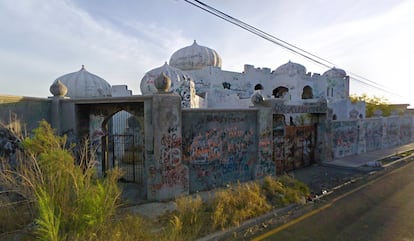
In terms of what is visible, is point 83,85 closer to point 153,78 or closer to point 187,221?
point 153,78

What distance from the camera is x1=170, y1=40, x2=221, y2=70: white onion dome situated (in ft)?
Result: 89.5

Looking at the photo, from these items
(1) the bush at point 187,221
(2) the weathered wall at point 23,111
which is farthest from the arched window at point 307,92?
(1) the bush at point 187,221

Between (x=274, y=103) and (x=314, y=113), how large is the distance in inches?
156

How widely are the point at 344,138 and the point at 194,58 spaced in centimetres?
1679

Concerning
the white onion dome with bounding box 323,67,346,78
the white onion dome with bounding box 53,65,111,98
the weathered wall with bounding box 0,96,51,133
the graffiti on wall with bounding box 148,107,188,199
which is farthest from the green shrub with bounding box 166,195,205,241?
the white onion dome with bounding box 323,67,346,78

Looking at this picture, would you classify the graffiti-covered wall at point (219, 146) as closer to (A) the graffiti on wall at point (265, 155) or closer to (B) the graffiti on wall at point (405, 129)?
(A) the graffiti on wall at point (265, 155)

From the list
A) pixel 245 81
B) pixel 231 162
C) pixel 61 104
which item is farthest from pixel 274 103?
pixel 245 81

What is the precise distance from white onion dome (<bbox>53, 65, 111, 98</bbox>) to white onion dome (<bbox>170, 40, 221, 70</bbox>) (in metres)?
11.0

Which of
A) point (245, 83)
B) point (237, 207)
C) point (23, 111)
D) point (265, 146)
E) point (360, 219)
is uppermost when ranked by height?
point (245, 83)

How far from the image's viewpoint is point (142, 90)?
1886 centimetres

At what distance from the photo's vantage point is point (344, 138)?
608 inches

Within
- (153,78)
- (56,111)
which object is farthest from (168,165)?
(153,78)

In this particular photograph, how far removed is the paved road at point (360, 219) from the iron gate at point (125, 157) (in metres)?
6.32

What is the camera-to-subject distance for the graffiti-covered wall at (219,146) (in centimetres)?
847
